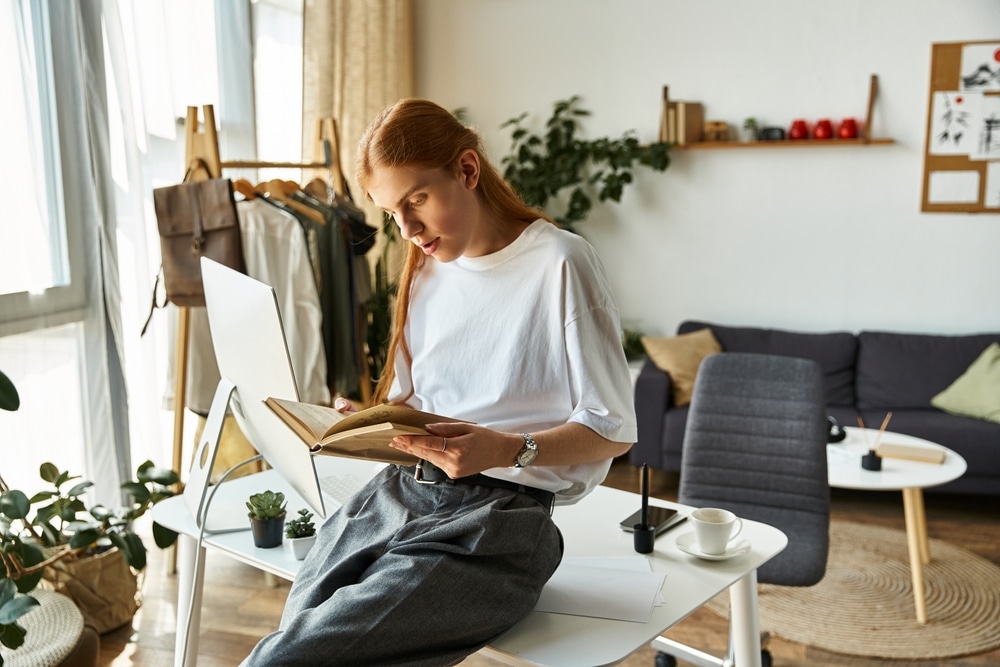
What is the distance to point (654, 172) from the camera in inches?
185

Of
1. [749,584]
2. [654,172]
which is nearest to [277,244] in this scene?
[749,584]

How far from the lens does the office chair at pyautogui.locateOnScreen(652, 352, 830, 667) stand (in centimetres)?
237

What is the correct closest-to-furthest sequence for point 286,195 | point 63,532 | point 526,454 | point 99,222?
1. point 526,454
2. point 63,532
3. point 99,222
4. point 286,195

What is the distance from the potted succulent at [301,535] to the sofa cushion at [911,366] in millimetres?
3224

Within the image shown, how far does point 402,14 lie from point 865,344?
9.24ft

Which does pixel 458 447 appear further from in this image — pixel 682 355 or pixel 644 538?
pixel 682 355

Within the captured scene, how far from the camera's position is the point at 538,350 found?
1430 mm

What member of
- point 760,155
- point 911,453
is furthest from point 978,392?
point 760,155

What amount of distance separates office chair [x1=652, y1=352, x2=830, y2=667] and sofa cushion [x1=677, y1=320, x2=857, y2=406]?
1.92 metres

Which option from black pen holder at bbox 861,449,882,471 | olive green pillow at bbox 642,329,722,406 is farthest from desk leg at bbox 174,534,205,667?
olive green pillow at bbox 642,329,722,406

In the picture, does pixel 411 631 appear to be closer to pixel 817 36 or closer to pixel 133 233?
pixel 133 233

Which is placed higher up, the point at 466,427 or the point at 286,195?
the point at 286,195

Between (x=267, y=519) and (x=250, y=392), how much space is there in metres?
0.22

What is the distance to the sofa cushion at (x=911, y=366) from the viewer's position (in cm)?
411
